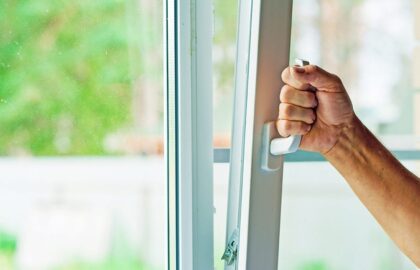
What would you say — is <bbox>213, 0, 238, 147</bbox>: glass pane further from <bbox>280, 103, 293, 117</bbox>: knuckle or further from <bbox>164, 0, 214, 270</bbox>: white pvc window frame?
<bbox>280, 103, 293, 117</bbox>: knuckle

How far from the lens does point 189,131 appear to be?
130cm

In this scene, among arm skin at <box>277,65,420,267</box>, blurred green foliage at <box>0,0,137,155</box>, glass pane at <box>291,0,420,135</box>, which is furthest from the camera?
glass pane at <box>291,0,420,135</box>

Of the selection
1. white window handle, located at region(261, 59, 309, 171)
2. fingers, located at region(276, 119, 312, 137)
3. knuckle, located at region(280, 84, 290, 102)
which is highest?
knuckle, located at region(280, 84, 290, 102)

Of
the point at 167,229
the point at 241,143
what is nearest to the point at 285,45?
the point at 241,143

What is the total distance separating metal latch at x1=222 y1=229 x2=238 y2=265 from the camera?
50.6 inches

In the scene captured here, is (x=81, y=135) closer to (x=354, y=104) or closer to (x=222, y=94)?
(x=222, y=94)

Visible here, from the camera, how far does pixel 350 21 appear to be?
1.59 metres

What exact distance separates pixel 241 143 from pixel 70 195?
402 millimetres

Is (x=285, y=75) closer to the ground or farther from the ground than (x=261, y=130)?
farther from the ground

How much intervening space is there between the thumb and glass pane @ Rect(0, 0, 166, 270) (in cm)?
37

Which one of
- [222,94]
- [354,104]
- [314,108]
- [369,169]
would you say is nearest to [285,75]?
[314,108]

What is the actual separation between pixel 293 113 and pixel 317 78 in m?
0.09

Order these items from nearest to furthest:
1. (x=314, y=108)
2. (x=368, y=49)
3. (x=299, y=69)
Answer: (x=299, y=69)
(x=314, y=108)
(x=368, y=49)

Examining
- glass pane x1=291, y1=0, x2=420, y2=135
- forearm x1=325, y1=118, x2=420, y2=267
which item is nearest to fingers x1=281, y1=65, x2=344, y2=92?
forearm x1=325, y1=118, x2=420, y2=267
